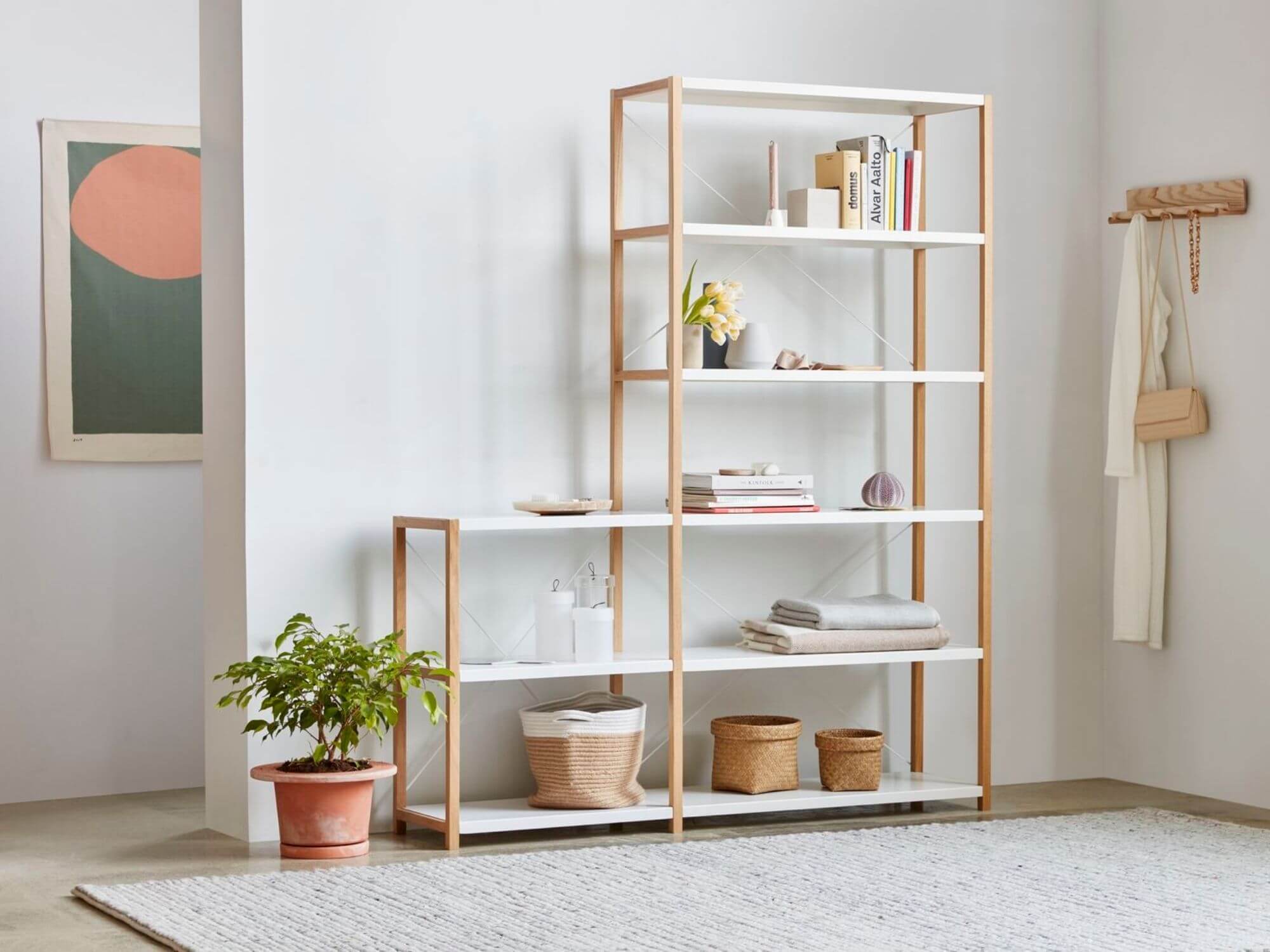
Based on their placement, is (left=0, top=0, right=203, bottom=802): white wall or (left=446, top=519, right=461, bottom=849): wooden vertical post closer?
(left=446, top=519, right=461, bottom=849): wooden vertical post

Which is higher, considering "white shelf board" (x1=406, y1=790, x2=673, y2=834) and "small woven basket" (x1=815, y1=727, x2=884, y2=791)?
"small woven basket" (x1=815, y1=727, x2=884, y2=791)

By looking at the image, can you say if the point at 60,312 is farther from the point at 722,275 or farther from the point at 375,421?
the point at 722,275

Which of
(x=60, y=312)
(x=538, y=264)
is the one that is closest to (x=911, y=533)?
(x=538, y=264)

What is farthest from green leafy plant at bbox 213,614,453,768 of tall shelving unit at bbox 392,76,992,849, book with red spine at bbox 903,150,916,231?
book with red spine at bbox 903,150,916,231

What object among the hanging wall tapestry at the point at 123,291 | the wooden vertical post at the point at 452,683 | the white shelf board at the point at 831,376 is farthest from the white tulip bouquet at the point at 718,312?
the hanging wall tapestry at the point at 123,291

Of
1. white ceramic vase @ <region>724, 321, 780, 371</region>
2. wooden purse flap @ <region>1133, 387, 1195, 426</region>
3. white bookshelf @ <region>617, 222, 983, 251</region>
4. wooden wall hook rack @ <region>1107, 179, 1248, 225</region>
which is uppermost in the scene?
wooden wall hook rack @ <region>1107, 179, 1248, 225</region>

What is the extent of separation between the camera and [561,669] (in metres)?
4.05

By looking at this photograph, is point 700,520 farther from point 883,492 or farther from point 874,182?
point 874,182

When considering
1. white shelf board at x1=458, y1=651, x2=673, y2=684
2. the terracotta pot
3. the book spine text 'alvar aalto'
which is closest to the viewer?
the terracotta pot

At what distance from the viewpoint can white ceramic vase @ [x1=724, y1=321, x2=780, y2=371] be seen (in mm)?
4332

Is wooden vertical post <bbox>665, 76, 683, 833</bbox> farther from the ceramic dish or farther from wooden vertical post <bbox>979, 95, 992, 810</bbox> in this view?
wooden vertical post <bbox>979, 95, 992, 810</bbox>

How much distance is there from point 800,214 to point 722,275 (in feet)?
1.07

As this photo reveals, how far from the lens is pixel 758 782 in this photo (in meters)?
4.30

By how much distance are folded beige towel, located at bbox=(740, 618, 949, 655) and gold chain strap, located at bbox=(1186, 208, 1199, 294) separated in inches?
45.6
